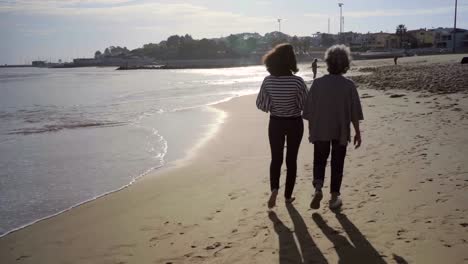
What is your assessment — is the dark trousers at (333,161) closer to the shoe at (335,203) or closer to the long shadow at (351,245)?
the shoe at (335,203)

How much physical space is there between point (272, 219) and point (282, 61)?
1543mm

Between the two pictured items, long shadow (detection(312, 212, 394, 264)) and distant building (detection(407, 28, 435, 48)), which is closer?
long shadow (detection(312, 212, 394, 264))

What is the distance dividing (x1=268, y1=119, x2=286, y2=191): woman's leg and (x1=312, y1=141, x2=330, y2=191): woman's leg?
0.35 m

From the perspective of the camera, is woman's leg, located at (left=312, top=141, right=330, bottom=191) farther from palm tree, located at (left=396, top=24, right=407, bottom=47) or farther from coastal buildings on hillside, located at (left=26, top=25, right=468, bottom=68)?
palm tree, located at (left=396, top=24, right=407, bottom=47)

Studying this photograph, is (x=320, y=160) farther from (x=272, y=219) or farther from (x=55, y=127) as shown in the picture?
(x=55, y=127)

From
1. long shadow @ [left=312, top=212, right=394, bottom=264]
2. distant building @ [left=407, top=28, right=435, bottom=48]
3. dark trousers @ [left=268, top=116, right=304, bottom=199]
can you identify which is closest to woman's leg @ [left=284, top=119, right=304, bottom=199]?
dark trousers @ [left=268, top=116, right=304, bottom=199]

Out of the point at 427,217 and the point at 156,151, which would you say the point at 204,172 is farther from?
→ the point at 427,217

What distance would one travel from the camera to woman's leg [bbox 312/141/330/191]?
4477 millimetres

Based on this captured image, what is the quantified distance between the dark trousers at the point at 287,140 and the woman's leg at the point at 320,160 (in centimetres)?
21

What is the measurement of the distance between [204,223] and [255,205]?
67cm

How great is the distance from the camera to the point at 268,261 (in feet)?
11.2

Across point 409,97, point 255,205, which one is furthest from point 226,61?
point 255,205

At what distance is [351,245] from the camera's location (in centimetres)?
356

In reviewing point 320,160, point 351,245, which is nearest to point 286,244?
point 351,245
